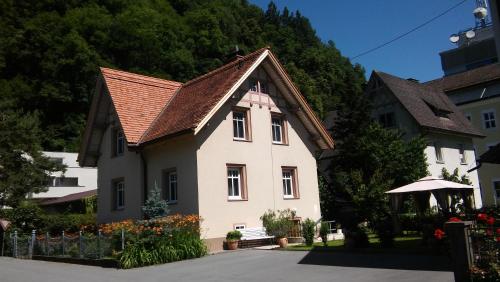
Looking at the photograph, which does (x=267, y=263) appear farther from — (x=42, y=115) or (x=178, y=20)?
(x=178, y=20)

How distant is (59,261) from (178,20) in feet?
170

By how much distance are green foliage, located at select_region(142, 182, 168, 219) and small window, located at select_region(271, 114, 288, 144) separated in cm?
735

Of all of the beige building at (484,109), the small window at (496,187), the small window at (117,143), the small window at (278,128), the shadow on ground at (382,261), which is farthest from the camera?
the beige building at (484,109)

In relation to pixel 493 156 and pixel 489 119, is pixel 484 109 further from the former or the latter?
pixel 493 156

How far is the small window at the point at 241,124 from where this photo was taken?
23453 mm

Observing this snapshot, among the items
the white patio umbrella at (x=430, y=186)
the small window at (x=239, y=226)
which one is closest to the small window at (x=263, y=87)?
the small window at (x=239, y=226)

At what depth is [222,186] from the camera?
21.7m

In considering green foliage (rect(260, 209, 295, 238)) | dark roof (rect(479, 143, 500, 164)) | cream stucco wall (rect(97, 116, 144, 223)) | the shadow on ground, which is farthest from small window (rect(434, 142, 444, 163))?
cream stucco wall (rect(97, 116, 144, 223))

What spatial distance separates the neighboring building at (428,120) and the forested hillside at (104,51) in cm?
1651

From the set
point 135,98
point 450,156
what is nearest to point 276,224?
point 135,98

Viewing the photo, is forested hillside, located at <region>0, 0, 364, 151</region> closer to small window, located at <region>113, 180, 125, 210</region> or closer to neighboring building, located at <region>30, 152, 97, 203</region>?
neighboring building, located at <region>30, 152, 97, 203</region>

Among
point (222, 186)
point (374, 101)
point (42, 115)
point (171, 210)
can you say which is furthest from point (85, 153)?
point (42, 115)

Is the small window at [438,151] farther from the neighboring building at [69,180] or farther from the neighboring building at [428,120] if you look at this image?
the neighboring building at [69,180]

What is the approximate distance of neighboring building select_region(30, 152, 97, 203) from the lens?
168ft
